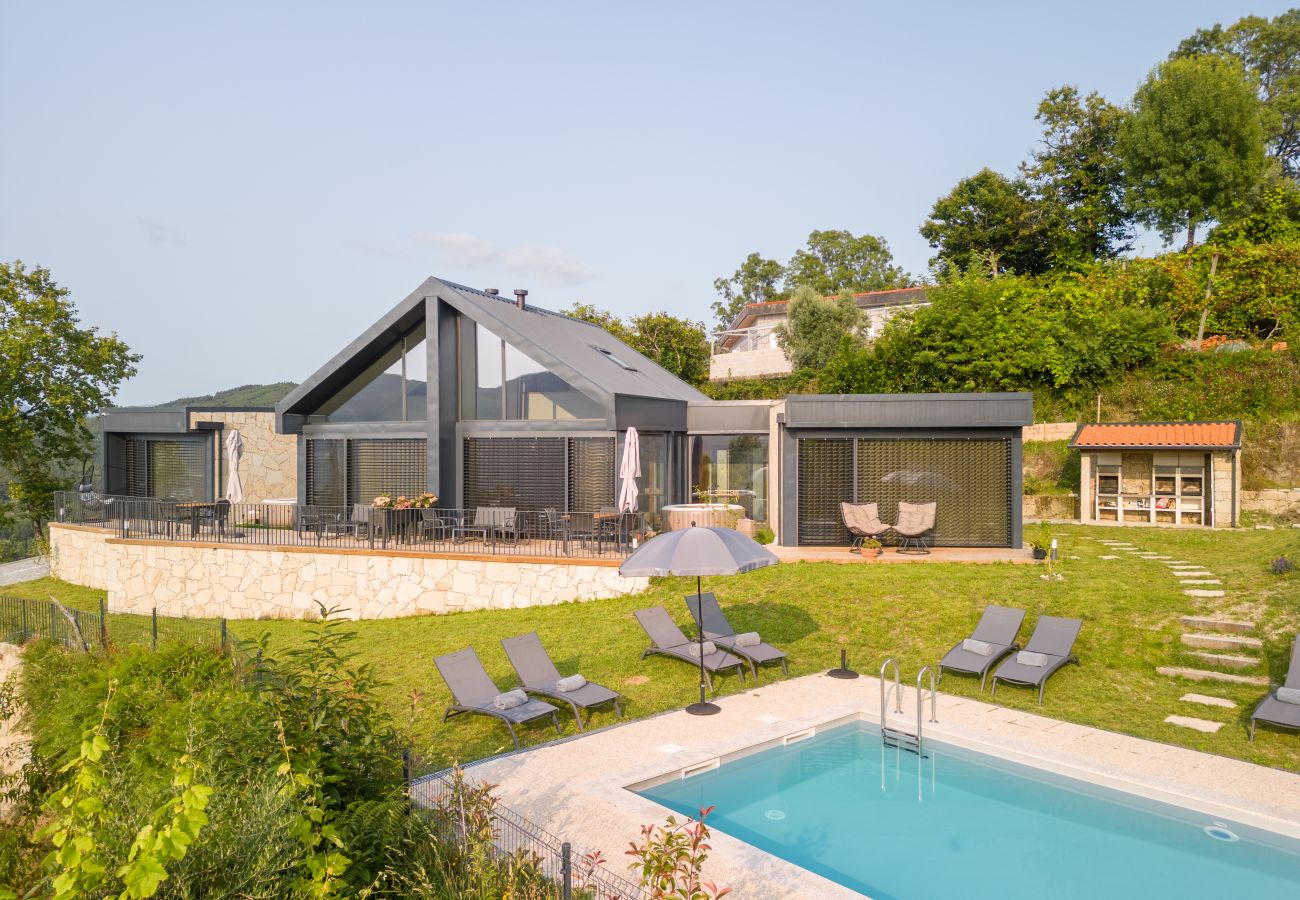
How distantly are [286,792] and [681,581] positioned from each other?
38.0 ft

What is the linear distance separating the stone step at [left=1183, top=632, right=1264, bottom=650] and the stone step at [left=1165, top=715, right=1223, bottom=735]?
2083 mm

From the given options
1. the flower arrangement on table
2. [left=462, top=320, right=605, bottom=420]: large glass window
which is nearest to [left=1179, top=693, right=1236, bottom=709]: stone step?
[left=462, top=320, right=605, bottom=420]: large glass window

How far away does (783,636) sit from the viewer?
13.1 meters

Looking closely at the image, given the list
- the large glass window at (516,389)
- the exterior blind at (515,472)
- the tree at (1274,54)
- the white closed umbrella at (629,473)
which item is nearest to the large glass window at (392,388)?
the large glass window at (516,389)

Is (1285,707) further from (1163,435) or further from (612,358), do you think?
(612,358)

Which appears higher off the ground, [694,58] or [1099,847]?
[694,58]

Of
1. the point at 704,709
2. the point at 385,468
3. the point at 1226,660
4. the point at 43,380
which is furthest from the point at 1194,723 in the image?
the point at 43,380

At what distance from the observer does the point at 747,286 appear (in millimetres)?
68875

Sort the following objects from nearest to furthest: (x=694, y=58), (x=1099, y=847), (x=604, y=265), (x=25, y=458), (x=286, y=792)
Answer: (x=286, y=792) < (x=1099, y=847) < (x=694, y=58) < (x=25, y=458) < (x=604, y=265)

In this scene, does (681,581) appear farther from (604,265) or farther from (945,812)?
(604,265)

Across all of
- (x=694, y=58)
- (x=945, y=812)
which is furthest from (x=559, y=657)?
(x=694, y=58)

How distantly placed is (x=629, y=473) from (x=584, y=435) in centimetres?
206

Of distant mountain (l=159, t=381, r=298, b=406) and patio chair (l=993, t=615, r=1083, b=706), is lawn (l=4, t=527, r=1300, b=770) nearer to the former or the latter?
patio chair (l=993, t=615, r=1083, b=706)

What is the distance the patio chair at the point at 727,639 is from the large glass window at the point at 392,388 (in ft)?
36.4
